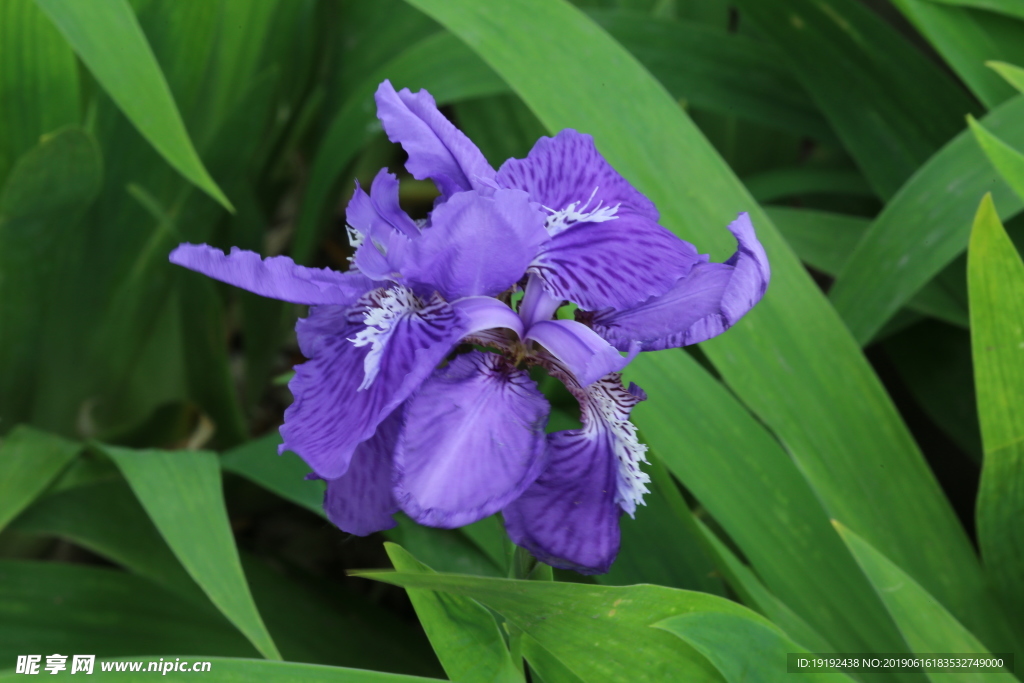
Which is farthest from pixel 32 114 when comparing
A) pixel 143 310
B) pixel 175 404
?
pixel 175 404

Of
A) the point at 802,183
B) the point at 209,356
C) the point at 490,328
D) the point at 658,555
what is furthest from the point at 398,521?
the point at 802,183

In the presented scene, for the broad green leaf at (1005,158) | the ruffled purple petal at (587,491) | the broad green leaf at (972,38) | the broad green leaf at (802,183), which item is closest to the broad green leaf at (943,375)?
the broad green leaf at (802,183)

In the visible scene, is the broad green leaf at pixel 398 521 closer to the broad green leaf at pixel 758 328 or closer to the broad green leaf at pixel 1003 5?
the broad green leaf at pixel 758 328

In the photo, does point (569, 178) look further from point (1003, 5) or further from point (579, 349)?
point (1003, 5)

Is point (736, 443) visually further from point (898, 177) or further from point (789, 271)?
point (898, 177)

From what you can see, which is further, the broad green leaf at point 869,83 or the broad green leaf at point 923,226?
the broad green leaf at point 869,83

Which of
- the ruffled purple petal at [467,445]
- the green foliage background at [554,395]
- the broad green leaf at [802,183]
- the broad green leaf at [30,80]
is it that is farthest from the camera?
the broad green leaf at [802,183]
